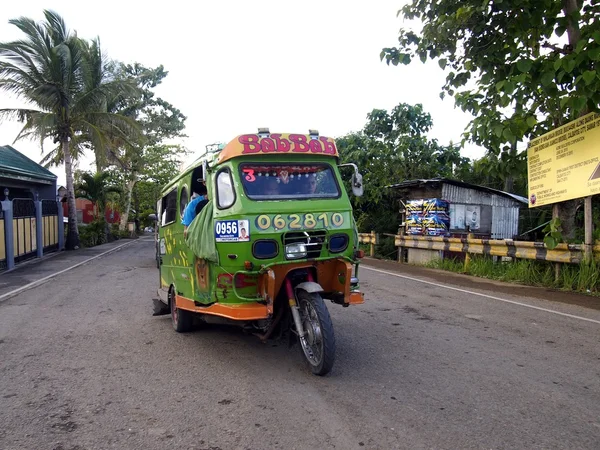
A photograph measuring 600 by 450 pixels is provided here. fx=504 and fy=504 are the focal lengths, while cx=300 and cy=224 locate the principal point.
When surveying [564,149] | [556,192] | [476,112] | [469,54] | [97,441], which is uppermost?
[469,54]

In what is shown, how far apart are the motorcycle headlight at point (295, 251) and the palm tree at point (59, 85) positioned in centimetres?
2016

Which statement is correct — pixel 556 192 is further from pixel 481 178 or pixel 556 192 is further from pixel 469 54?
pixel 481 178

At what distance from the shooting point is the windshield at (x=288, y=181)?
543 cm

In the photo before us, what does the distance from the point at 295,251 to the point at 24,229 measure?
16.9 metres

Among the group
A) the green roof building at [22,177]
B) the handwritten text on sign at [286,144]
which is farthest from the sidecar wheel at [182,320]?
the green roof building at [22,177]

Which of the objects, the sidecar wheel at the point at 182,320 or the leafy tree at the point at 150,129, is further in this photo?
the leafy tree at the point at 150,129

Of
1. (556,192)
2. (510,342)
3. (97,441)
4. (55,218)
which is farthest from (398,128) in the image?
(97,441)

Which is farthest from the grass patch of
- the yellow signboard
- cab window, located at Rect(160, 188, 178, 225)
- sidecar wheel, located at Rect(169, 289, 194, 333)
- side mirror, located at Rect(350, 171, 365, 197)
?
cab window, located at Rect(160, 188, 178, 225)

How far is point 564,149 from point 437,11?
3.87 metres

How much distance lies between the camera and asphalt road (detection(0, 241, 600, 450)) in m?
3.68

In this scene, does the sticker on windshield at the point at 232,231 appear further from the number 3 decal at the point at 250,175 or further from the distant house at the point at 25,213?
the distant house at the point at 25,213

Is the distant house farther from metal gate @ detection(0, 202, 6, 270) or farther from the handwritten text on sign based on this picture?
the handwritten text on sign

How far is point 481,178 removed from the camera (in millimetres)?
25250

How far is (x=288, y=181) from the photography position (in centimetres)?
563
